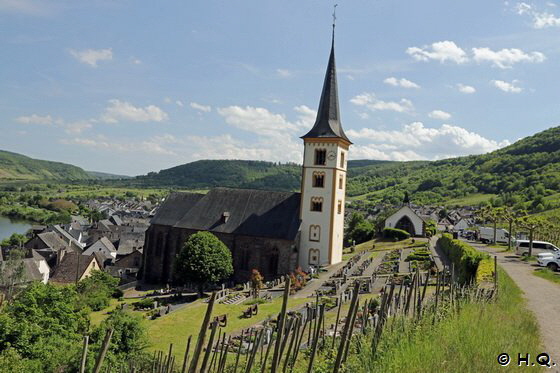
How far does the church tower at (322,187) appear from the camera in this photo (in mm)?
45781

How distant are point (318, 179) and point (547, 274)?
2339cm

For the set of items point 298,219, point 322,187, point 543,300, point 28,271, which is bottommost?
point 28,271

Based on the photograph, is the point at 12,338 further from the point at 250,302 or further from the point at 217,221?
the point at 217,221

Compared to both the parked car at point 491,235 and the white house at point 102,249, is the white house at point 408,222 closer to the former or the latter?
the parked car at point 491,235

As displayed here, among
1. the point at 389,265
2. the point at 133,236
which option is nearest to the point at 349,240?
the point at 389,265

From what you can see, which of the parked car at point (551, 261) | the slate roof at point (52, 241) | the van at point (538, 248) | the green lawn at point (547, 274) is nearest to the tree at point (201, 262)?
the green lawn at point (547, 274)

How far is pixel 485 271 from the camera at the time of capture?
886 inches

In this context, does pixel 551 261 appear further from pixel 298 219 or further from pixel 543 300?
pixel 298 219

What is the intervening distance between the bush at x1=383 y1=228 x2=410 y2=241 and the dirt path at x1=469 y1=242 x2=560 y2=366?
97.0 ft

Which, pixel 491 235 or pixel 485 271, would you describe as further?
pixel 491 235

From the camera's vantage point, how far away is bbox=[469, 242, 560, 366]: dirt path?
12844 millimetres

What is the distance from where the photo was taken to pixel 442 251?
4853cm

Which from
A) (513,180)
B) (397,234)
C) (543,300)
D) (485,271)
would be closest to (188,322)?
(485,271)

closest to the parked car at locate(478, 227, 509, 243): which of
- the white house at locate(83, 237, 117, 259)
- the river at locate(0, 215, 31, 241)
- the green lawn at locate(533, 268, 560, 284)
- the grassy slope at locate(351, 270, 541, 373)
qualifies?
the green lawn at locate(533, 268, 560, 284)
